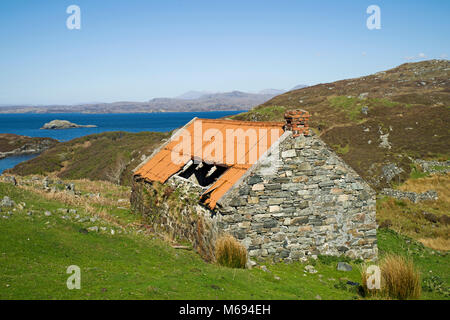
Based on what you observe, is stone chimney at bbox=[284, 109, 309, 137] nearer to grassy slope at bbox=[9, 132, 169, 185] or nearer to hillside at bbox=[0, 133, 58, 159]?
grassy slope at bbox=[9, 132, 169, 185]

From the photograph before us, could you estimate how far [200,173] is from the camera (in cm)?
1644

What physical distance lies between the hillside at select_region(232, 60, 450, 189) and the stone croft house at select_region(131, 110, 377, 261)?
22683 millimetres

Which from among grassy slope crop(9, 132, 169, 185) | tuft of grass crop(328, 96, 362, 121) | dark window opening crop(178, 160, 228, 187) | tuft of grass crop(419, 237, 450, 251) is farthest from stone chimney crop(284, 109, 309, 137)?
tuft of grass crop(328, 96, 362, 121)

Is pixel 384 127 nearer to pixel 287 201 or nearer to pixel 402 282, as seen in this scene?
pixel 287 201

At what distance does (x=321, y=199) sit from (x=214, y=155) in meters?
4.73

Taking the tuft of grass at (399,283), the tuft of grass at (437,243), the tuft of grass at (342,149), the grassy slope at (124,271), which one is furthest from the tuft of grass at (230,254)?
the tuft of grass at (342,149)

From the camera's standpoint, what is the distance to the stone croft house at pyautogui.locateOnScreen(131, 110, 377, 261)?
36.4 ft

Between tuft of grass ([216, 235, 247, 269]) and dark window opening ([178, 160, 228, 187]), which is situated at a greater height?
dark window opening ([178, 160, 228, 187])

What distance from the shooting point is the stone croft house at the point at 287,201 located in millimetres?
11094

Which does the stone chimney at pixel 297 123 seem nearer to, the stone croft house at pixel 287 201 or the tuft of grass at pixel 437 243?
the stone croft house at pixel 287 201

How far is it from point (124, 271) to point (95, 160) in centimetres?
5128

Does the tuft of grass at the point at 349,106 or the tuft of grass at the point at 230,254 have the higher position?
the tuft of grass at the point at 349,106

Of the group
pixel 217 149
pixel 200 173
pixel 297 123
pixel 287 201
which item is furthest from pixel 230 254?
pixel 200 173

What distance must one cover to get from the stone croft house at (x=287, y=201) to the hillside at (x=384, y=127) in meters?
22.7
